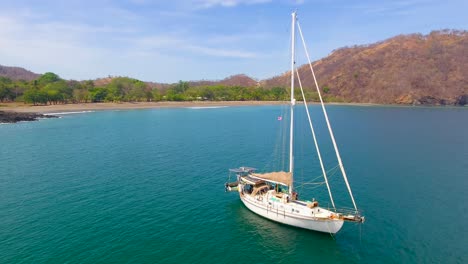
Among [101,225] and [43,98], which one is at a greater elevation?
[43,98]

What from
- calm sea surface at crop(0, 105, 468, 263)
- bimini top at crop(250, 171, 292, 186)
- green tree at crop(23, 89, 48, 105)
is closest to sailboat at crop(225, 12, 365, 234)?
bimini top at crop(250, 171, 292, 186)

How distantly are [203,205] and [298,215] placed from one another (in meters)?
15.5

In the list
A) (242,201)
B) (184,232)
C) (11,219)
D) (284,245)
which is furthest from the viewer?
(242,201)

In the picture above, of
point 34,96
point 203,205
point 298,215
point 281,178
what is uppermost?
point 34,96

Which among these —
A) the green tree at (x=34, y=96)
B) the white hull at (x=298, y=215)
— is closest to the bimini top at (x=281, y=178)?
the white hull at (x=298, y=215)

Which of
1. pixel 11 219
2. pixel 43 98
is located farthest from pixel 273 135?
pixel 43 98

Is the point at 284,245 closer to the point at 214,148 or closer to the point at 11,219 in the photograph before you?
the point at 11,219

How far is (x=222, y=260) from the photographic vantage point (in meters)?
31.0

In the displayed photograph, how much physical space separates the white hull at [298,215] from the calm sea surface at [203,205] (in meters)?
1.02

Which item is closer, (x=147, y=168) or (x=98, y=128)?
(x=147, y=168)

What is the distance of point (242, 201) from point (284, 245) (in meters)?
11.8

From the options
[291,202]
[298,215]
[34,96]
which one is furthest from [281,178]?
[34,96]

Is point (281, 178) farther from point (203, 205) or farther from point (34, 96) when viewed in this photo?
point (34, 96)

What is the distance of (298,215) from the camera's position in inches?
1382
